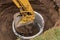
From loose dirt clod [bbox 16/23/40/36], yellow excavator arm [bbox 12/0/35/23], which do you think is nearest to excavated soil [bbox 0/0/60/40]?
loose dirt clod [bbox 16/23/40/36]

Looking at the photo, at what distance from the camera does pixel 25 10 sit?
7.49 feet

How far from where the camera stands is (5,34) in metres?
2.51

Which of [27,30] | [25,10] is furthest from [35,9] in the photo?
[25,10]

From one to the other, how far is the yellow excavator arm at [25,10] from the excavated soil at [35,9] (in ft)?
0.76

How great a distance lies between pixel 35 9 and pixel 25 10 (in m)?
0.35

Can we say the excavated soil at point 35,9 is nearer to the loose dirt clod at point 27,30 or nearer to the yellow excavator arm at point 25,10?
the loose dirt clod at point 27,30

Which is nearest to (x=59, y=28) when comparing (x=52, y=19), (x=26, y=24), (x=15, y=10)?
(x=52, y=19)

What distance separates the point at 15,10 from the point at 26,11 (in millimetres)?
359

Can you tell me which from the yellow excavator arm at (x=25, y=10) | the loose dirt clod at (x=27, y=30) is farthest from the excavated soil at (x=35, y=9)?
the yellow excavator arm at (x=25, y=10)

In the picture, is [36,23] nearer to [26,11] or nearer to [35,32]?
[35,32]

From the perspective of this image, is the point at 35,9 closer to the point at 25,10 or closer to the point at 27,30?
the point at 27,30

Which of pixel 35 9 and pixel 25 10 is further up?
pixel 25 10

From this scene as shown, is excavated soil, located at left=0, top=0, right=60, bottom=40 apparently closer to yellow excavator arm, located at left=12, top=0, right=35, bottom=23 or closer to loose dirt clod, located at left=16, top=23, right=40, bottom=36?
loose dirt clod, located at left=16, top=23, right=40, bottom=36

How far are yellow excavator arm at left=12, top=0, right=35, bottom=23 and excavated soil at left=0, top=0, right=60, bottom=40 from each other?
0.23 metres
